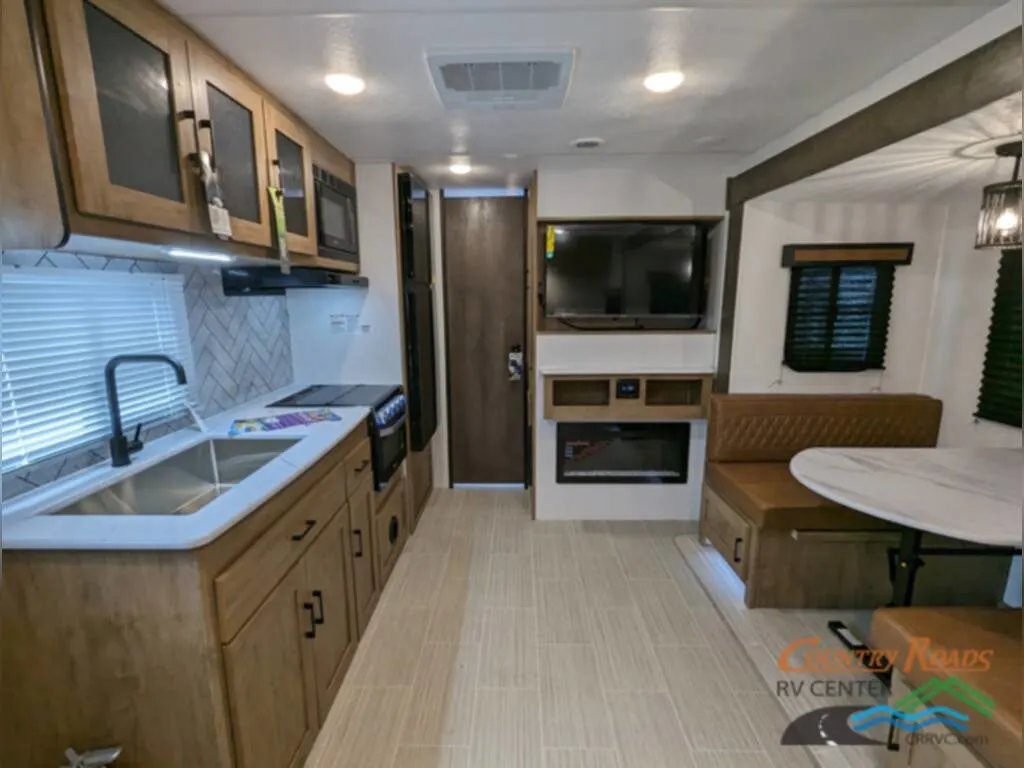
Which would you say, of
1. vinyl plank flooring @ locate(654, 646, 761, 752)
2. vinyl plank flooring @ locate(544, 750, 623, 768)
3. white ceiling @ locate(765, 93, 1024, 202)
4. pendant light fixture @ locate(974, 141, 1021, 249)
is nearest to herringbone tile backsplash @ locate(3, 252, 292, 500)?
vinyl plank flooring @ locate(544, 750, 623, 768)

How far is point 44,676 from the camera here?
1.13 meters

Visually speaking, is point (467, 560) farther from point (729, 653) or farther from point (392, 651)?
point (729, 653)

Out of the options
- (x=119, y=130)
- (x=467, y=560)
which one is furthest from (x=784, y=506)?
(x=119, y=130)

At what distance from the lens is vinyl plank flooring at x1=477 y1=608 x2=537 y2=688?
196 cm

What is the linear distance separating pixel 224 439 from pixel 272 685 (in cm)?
96

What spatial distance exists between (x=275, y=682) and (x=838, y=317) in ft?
10.7

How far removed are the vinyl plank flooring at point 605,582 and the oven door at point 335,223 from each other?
2.22m

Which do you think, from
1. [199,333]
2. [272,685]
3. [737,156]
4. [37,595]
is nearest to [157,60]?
[199,333]

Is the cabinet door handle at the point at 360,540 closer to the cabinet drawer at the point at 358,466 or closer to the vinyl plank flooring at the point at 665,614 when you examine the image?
the cabinet drawer at the point at 358,466

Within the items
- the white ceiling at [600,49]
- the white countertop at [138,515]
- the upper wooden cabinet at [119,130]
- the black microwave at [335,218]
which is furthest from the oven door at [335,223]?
the white countertop at [138,515]

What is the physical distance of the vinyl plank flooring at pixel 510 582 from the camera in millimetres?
2457

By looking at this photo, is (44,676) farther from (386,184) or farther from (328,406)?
(386,184)

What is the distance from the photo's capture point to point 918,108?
1.53 metres

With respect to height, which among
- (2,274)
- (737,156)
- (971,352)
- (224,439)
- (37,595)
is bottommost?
(37,595)
